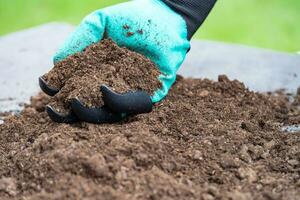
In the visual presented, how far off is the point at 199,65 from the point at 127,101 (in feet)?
3.53

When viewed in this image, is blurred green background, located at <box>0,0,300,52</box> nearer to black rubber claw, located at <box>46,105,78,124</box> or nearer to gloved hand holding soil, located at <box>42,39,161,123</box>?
gloved hand holding soil, located at <box>42,39,161,123</box>

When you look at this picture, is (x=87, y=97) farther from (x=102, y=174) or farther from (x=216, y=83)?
(x=216, y=83)

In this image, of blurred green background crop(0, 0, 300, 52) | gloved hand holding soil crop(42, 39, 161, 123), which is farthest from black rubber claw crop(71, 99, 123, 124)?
Answer: blurred green background crop(0, 0, 300, 52)

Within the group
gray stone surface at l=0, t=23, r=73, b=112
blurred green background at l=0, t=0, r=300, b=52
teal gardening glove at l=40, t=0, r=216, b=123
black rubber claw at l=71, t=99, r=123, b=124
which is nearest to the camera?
black rubber claw at l=71, t=99, r=123, b=124

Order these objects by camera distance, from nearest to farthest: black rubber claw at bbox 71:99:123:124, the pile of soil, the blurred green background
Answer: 1. the pile of soil
2. black rubber claw at bbox 71:99:123:124
3. the blurred green background

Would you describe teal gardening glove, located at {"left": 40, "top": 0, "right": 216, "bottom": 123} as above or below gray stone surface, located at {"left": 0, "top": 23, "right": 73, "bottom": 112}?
above

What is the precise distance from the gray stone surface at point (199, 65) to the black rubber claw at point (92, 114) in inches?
27.6

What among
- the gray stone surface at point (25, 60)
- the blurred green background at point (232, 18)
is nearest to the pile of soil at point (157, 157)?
the gray stone surface at point (25, 60)

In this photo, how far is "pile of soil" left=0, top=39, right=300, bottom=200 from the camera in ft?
4.06

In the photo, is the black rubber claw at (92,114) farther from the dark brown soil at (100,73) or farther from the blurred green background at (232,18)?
the blurred green background at (232,18)

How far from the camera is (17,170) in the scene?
4.52ft

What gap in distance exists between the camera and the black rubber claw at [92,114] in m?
1.51

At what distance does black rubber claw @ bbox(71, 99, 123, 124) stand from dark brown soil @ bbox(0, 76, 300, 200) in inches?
1.1

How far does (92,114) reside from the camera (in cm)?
152
